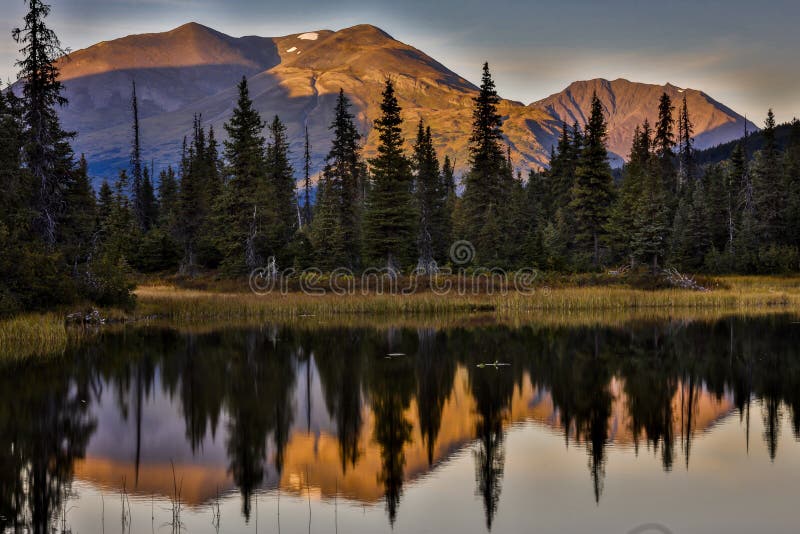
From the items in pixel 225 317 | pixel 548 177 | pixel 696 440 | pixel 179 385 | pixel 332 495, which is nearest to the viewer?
pixel 332 495

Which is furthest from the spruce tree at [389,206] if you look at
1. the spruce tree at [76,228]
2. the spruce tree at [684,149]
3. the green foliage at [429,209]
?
the spruce tree at [684,149]

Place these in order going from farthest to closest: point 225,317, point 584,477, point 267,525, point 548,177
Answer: point 548,177
point 225,317
point 584,477
point 267,525

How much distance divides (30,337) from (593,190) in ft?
151

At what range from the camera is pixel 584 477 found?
13875 millimetres

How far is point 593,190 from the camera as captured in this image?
61.8 m

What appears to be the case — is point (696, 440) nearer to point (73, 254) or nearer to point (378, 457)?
point (378, 457)

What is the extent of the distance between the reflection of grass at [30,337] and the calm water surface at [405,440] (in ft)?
6.01

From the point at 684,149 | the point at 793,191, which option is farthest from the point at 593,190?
the point at 684,149

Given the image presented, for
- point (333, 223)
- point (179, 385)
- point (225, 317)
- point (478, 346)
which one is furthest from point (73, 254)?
point (333, 223)

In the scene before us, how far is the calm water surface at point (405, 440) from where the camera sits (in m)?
12.1

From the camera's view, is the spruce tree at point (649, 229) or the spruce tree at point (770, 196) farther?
the spruce tree at point (770, 196)

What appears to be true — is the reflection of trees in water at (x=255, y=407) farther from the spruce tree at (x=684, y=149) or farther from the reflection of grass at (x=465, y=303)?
the spruce tree at (x=684, y=149)

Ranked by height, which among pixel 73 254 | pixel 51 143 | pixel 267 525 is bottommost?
pixel 267 525

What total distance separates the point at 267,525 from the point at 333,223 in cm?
5032
